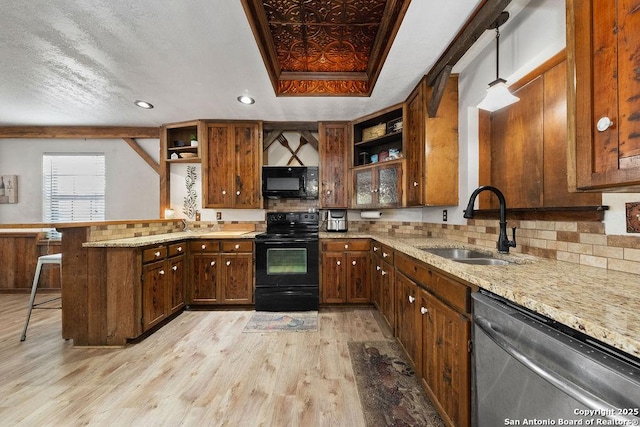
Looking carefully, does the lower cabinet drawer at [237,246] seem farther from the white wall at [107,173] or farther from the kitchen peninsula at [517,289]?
the white wall at [107,173]

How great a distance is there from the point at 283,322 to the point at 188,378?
1055 mm

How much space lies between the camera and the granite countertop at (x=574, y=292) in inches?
23.0

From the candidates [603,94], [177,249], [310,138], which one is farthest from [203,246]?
[603,94]

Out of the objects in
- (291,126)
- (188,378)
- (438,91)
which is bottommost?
(188,378)

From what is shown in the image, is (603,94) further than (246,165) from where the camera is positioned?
No

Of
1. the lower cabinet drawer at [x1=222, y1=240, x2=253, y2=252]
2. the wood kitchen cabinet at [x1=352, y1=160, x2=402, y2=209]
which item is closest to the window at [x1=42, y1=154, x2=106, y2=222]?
the lower cabinet drawer at [x1=222, y1=240, x2=253, y2=252]

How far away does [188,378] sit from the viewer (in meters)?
1.79

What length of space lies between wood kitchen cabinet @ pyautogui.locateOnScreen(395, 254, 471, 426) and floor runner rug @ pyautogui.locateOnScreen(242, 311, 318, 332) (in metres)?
1.10

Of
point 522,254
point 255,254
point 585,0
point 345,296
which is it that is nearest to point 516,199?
point 522,254

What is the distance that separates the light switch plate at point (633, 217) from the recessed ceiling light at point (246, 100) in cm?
297

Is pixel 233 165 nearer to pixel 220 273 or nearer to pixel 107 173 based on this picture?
pixel 220 273

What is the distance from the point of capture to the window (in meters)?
3.94

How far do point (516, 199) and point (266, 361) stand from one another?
2.26 metres

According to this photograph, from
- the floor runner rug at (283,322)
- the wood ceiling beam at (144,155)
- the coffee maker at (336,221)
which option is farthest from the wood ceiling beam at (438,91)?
the wood ceiling beam at (144,155)
